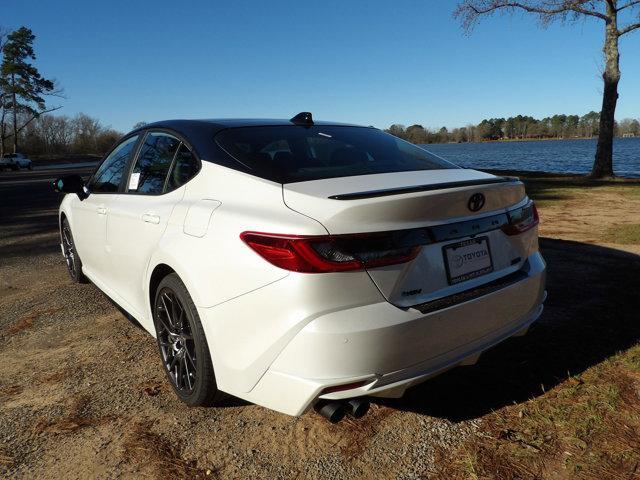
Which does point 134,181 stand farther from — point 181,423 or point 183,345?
point 181,423

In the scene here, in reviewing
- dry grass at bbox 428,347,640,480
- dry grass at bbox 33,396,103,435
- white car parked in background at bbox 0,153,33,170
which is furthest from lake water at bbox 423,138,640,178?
white car parked in background at bbox 0,153,33,170

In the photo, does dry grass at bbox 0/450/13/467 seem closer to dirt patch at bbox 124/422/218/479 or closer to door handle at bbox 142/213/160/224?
dirt patch at bbox 124/422/218/479

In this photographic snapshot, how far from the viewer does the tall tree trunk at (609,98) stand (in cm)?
1563

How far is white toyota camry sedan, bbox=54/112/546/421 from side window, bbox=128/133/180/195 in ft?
0.10

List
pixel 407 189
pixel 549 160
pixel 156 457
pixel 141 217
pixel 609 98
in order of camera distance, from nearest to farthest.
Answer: pixel 407 189 → pixel 156 457 → pixel 141 217 → pixel 609 98 → pixel 549 160

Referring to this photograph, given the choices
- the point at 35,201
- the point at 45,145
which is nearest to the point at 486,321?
the point at 35,201

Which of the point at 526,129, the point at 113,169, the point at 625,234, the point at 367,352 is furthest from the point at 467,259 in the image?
the point at 526,129

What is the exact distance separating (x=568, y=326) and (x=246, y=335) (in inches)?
102

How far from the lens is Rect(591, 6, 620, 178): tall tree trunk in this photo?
1563 cm

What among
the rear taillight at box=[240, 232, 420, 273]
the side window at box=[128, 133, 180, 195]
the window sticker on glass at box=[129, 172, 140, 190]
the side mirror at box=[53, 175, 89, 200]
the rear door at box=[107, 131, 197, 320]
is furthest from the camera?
the side mirror at box=[53, 175, 89, 200]

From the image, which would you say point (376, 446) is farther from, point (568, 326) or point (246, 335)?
point (568, 326)

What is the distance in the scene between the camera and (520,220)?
247 cm

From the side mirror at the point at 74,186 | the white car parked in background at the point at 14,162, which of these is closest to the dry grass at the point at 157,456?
the side mirror at the point at 74,186

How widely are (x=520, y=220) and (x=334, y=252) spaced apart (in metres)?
1.16
